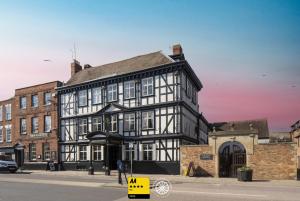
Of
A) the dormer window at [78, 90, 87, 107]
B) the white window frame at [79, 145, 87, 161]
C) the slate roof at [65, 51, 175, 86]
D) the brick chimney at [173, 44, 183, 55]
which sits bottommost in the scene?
the white window frame at [79, 145, 87, 161]

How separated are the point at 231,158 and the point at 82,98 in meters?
17.5

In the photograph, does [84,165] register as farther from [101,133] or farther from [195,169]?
[195,169]

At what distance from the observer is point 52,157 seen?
39219 millimetres

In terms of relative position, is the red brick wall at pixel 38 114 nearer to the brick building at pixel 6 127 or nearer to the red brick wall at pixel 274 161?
the brick building at pixel 6 127

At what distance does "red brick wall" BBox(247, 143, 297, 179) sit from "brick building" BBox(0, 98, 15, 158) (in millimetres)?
30854

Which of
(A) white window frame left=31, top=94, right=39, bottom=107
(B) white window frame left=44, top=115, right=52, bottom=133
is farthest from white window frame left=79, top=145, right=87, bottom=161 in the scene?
(A) white window frame left=31, top=94, right=39, bottom=107

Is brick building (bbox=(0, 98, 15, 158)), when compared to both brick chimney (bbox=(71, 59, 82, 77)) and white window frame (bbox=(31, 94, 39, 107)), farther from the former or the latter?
brick chimney (bbox=(71, 59, 82, 77))

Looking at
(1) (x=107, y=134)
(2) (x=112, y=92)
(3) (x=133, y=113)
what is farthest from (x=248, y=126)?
(1) (x=107, y=134)

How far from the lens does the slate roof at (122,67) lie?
33.5 meters

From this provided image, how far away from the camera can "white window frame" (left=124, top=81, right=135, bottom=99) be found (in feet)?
111

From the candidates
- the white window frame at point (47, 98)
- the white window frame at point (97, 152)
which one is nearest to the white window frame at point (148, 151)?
the white window frame at point (97, 152)

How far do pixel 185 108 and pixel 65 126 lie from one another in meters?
14.2

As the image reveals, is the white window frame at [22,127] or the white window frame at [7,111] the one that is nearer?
the white window frame at [22,127]

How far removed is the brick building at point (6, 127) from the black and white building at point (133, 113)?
32.1 ft
